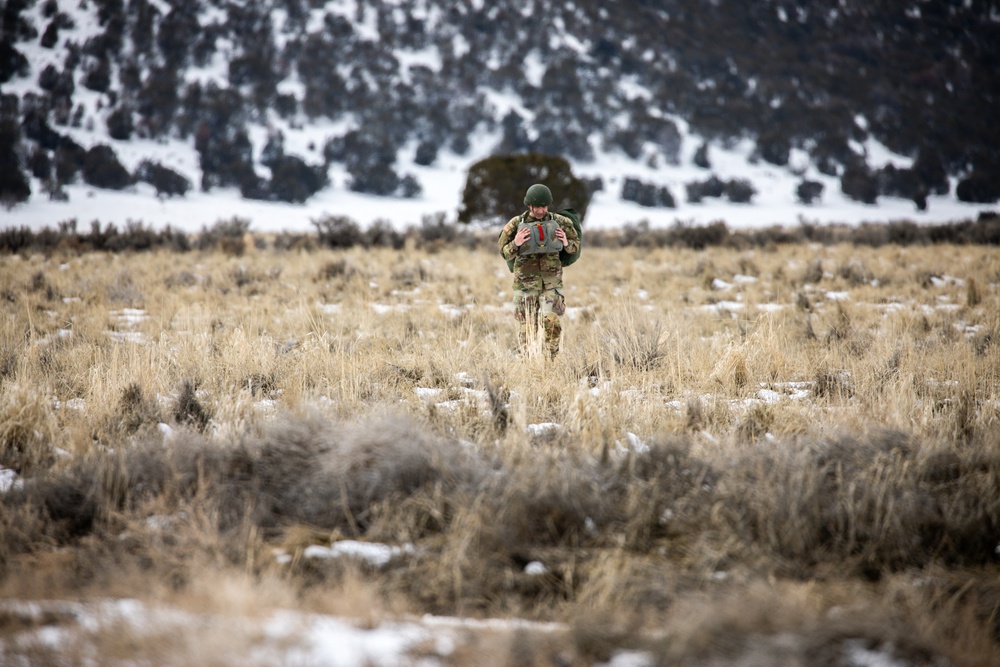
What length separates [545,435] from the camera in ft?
10.7

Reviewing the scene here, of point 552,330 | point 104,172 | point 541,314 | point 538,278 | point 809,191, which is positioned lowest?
point 552,330

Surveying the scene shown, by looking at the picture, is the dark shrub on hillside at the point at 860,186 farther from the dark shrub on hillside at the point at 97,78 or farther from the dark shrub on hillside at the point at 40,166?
the dark shrub on hillside at the point at 97,78

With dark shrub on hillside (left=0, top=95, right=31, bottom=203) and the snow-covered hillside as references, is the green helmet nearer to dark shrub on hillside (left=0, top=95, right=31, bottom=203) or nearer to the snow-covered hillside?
the snow-covered hillside

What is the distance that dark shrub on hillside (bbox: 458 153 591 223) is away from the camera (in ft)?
67.7

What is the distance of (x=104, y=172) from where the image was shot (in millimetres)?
33469

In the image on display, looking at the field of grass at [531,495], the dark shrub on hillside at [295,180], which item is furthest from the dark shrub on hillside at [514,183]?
the dark shrub on hillside at [295,180]

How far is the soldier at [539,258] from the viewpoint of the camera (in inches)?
206

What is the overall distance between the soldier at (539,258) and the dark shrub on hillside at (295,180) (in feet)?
112

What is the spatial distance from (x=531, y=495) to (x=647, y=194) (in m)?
38.9

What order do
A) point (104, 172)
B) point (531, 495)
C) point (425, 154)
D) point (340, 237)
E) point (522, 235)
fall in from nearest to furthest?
point (531, 495) < point (522, 235) < point (340, 237) < point (104, 172) < point (425, 154)

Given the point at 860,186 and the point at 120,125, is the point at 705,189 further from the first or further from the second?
the point at 120,125

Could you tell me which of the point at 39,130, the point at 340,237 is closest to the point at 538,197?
the point at 340,237

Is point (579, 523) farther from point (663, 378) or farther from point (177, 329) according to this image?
point (177, 329)

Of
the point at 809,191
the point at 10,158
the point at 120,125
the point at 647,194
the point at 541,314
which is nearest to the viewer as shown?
the point at 541,314
